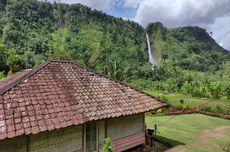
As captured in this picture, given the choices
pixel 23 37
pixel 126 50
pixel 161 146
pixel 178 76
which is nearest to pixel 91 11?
pixel 126 50

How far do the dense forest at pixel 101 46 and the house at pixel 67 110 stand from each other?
2579 cm

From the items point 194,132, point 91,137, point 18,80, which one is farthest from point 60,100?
point 194,132

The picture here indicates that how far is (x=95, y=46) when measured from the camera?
314ft

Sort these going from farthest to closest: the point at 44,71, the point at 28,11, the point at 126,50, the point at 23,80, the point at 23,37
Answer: the point at 126,50, the point at 28,11, the point at 23,37, the point at 44,71, the point at 23,80

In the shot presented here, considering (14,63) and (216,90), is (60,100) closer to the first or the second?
(14,63)

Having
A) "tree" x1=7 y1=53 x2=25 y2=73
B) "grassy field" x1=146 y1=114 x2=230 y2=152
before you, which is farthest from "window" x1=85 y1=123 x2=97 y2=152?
"tree" x1=7 y1=53 x2=25 y2=73

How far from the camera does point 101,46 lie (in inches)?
3821

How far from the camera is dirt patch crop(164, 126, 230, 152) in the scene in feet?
56.3

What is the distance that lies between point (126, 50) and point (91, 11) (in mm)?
28522

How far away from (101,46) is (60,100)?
85.9 metres

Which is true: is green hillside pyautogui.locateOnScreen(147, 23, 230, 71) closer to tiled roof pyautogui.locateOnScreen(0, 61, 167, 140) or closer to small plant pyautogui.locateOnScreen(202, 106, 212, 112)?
small plant pyautogui.locateOnScreen(202, 106, 212, 112)

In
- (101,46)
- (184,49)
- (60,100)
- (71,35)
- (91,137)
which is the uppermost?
(71,35)

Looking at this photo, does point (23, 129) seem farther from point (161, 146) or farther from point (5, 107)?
point (161, 146)

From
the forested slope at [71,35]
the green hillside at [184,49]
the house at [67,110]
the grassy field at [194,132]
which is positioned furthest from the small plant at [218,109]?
the green hillside at [184,49]
